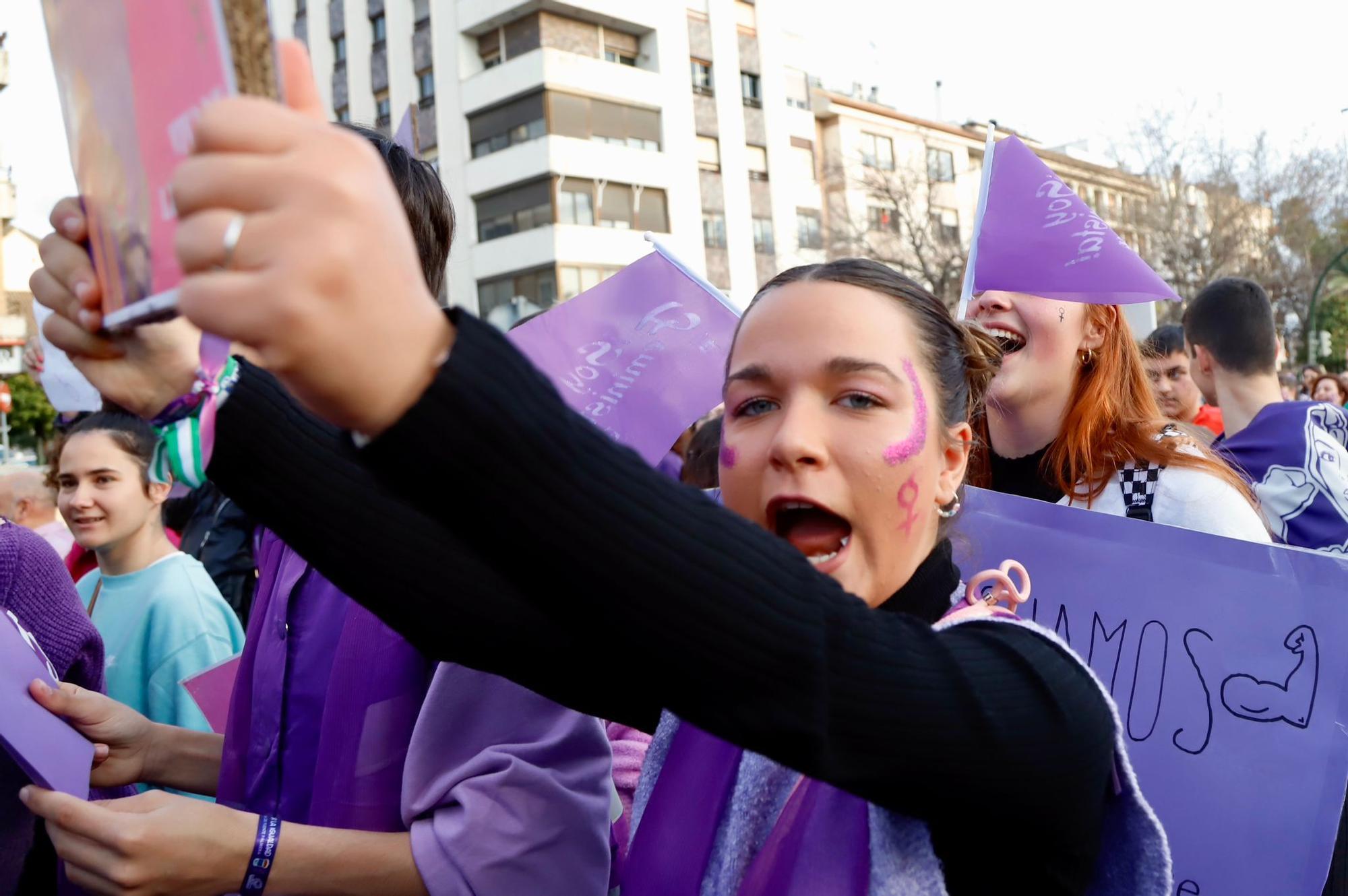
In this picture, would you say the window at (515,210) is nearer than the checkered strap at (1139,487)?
No

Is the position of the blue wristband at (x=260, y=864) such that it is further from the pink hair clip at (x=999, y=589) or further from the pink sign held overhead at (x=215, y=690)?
the pink hair clip at (x=999, y=589)

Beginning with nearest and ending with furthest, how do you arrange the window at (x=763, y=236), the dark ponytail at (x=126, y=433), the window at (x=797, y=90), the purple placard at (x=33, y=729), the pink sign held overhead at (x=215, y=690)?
the purple placard at (x=33, y=729)
the pink sign held overhead at (x=215, y=690)
the dark ponytail at (x=126, y=433)
the window at (x=763, y=236)
the window at (x=797, y=90)

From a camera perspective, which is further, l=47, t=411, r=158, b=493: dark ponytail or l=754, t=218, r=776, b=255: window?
l=754, t=218, r=776, b=255: window

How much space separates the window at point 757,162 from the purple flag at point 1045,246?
33.6 m

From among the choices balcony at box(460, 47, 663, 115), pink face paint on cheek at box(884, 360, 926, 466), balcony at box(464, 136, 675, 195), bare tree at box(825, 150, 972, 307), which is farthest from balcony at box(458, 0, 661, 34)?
pink face paint on cheek at box(884, 360, 926, 466)

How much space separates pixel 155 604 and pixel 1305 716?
120 inches

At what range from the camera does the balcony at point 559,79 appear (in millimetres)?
30375

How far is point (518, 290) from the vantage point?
31.2 metres

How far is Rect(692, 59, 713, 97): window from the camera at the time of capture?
34156 mm

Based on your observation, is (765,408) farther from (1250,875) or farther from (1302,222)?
(1302,222)

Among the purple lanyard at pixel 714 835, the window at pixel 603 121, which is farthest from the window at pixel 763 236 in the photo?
the purple lanyard at pixel 714 835

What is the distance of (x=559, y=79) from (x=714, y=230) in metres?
6.67

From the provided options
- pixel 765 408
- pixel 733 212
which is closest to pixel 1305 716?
pixel 765 408

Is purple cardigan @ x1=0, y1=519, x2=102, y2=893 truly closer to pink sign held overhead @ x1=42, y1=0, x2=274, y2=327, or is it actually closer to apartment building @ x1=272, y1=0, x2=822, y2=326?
pink sign held overhead @ x1=42, y1=0, x2=274, y2=327
